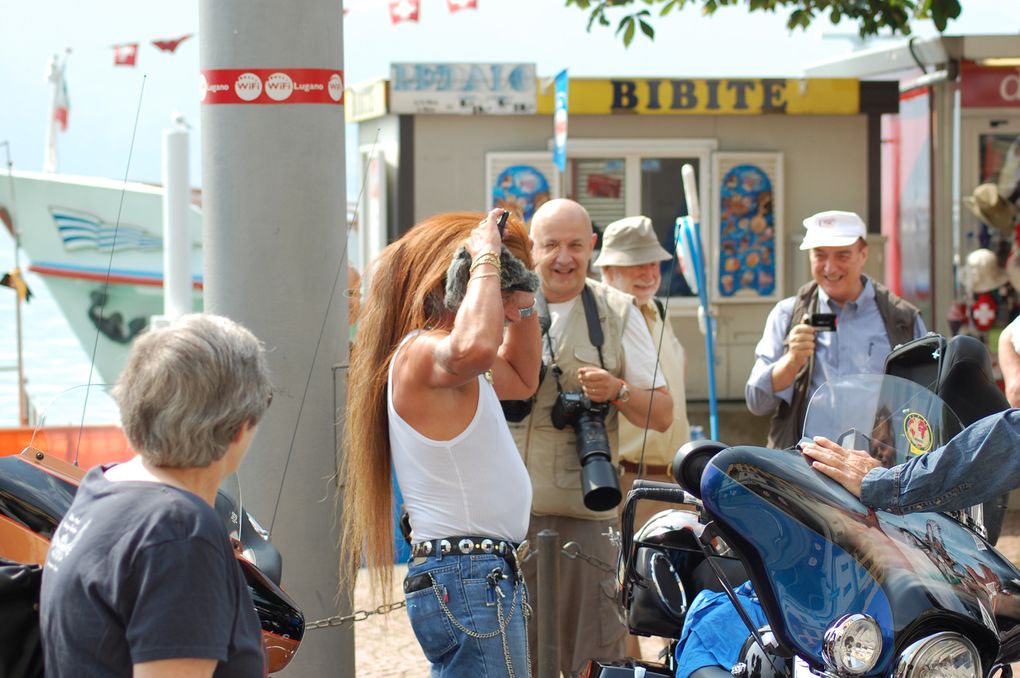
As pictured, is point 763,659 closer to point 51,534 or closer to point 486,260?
point 486,260

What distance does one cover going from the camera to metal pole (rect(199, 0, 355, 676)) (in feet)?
13.3

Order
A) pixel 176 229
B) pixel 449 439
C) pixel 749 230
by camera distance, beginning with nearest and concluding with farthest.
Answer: pixel 449 439, pixel 749 230, pixel 176 229

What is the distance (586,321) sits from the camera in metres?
4.76

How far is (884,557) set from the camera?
271 centimetres

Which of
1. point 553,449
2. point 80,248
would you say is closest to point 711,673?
point 553,449

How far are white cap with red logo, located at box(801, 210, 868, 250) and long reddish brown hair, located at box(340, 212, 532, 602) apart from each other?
2.27 meters

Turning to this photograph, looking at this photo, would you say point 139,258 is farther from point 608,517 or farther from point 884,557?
point 884,557

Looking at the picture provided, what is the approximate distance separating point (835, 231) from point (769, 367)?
0.61m

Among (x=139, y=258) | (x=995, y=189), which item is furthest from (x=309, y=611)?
(x=139, y=258)

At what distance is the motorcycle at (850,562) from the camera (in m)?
2.62

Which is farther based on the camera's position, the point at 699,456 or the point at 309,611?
the point at 309,611

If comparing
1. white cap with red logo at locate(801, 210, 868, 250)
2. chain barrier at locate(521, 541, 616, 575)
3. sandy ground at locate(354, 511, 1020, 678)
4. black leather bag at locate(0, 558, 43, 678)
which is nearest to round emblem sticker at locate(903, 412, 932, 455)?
chain barrier at locate(521, 541, 616, 575)

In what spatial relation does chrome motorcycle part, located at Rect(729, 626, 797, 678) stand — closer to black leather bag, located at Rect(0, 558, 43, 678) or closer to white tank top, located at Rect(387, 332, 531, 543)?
white tank top, located at Rect(387, 332, 531, 543)

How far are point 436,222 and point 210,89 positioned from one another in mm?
1086
